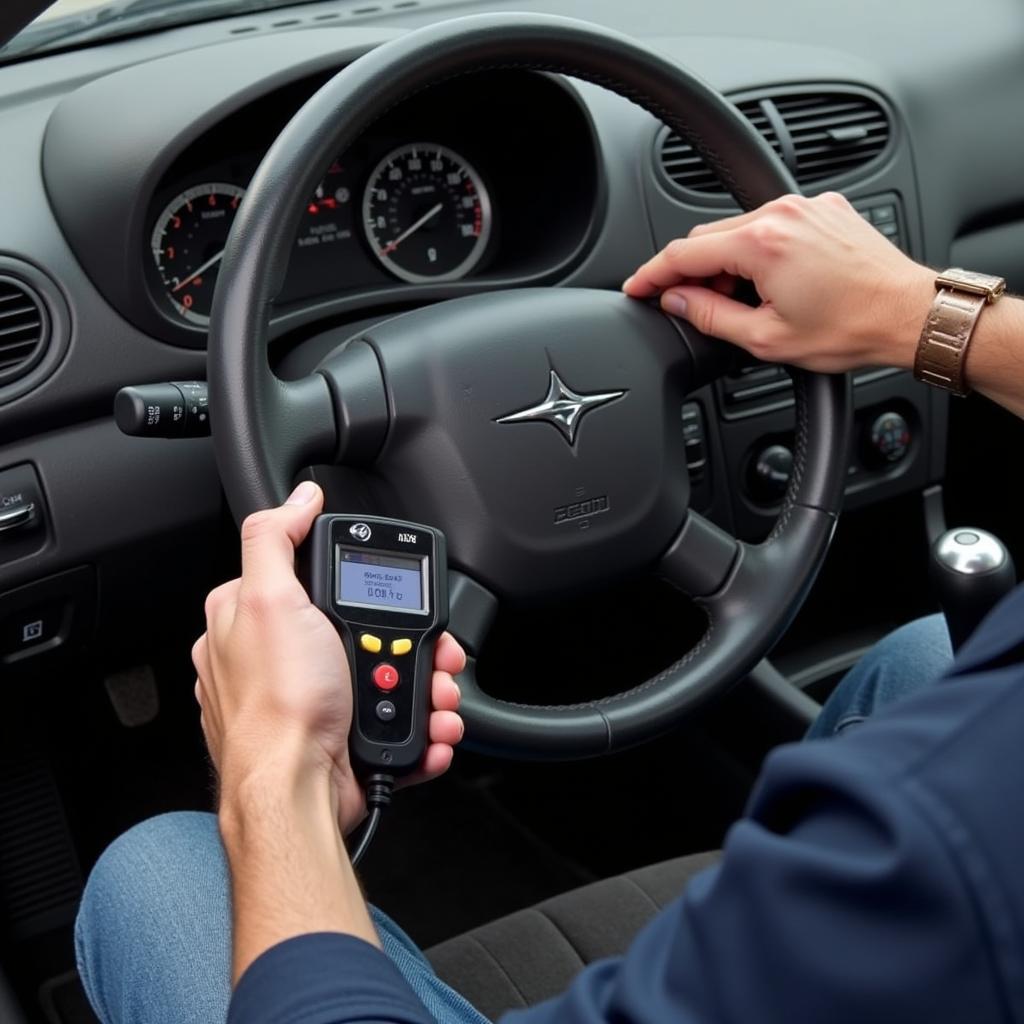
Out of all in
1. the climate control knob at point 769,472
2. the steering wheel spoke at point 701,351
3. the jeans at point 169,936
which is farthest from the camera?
the climate control knob at point 769,472

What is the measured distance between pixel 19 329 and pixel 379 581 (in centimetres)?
52

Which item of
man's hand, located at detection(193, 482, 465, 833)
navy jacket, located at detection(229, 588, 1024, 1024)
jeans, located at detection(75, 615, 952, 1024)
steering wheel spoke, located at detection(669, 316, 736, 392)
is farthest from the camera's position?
steering wheel spoke, located at detection(669, 316, 736, 392)

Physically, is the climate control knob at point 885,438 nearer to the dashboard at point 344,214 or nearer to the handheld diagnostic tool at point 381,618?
the dashboard at point 344,214

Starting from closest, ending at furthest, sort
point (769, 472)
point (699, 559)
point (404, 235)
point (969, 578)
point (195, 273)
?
point (969, 578) < point (699, 559) < point (195, 273) < point (404, 235) < point (769, 472)

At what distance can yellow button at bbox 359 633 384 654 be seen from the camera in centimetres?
103

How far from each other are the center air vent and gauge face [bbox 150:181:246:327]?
54 cm

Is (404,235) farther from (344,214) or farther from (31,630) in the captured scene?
(31,630)

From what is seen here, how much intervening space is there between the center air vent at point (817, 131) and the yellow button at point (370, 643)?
86 centimetres

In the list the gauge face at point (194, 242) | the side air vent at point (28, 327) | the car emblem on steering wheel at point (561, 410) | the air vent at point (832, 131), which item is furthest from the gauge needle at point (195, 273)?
the air vent at point (832, 131)

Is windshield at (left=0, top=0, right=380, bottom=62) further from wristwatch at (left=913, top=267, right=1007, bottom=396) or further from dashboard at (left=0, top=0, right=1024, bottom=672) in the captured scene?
wristwatch at (left=913, top=267, right=1007, bottom=396)

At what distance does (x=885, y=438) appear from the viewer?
1.88 metres

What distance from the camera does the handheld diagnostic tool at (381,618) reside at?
1.01 metres

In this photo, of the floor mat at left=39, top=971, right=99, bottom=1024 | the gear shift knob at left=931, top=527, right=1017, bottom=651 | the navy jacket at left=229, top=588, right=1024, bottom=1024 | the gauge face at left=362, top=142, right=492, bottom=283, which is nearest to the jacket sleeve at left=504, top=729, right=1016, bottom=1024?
the navy jacket at left=229, top=588, right=1024, bottom=1024

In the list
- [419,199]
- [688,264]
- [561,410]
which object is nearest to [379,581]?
[561,410]
